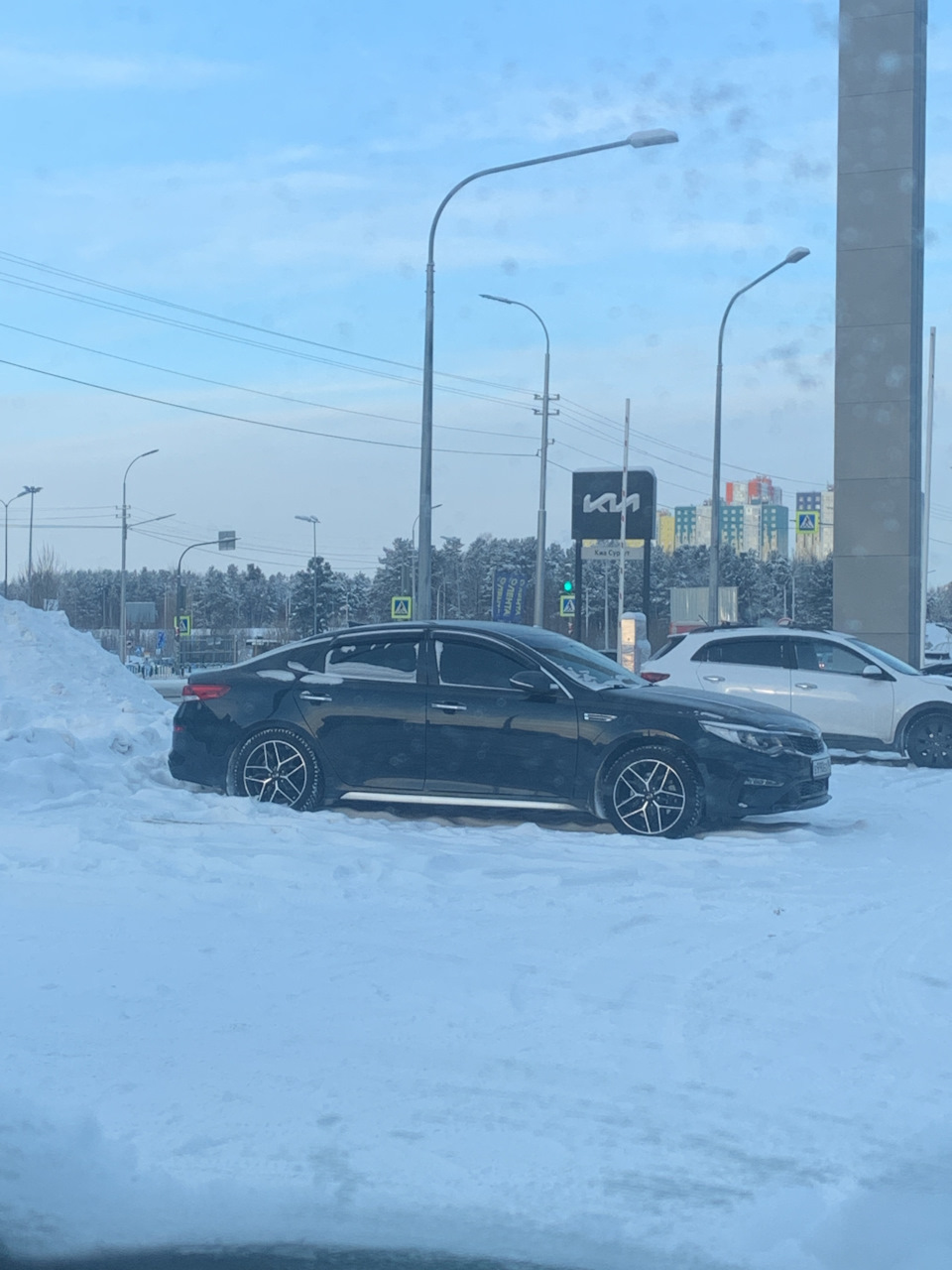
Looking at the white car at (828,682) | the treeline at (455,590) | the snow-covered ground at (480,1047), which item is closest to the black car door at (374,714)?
the snow-covered ground at (480,1047)

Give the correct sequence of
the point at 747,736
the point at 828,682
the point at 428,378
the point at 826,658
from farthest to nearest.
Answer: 1. the point at 428,378
2. the point at 826,658
3. the point at 828,682
4. the point at 747,736

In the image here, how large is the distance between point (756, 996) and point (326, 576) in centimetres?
9225

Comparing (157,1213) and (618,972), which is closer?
(157,1213)

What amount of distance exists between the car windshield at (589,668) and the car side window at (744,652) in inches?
187

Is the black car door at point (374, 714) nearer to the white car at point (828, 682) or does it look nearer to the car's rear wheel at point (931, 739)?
the white car at point (828, 682)

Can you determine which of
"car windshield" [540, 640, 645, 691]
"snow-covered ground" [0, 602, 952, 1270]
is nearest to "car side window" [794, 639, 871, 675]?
"car windshield" [540, 640, 645, 691]

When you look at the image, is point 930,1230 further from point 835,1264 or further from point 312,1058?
point 312,1058

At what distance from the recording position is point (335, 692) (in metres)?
10.0

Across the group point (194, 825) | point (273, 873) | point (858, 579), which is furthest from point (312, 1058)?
point (858, 579)

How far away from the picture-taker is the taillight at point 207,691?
404 inches

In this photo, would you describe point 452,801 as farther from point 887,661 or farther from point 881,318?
point 881,318

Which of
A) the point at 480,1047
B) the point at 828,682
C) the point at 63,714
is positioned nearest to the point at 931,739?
the point at 828,682

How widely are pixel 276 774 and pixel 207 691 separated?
88 cm

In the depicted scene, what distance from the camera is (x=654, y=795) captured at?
9.30m
